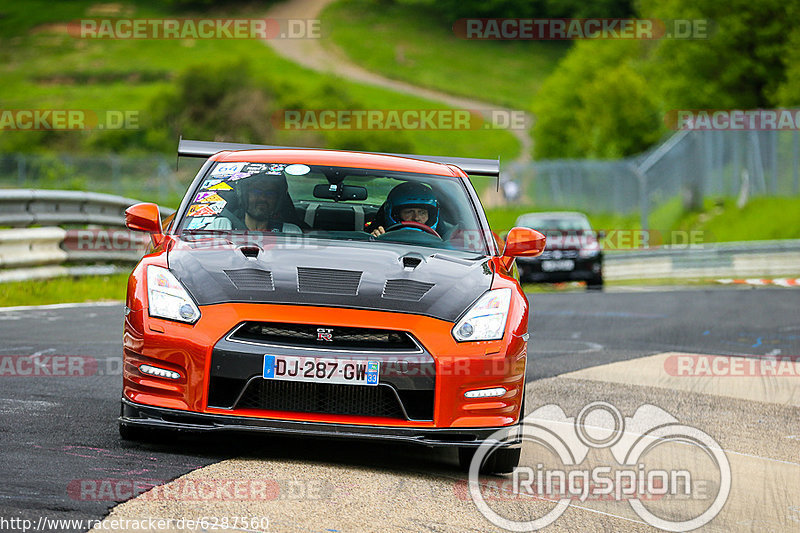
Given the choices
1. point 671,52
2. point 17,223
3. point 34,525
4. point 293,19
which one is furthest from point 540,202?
point 293,19

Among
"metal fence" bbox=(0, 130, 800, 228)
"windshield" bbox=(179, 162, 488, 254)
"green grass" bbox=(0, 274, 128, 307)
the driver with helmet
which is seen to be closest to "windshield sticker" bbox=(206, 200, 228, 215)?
"windshield" bbox=(179, 162, 488, 254)

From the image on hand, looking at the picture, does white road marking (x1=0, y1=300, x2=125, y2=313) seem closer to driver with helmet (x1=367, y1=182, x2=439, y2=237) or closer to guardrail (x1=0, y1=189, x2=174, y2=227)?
guardrail (x1=0, y1=189, x2=174, y2=227)

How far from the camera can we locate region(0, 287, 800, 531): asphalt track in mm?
4922

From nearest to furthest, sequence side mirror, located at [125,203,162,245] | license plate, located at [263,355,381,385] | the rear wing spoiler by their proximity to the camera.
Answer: license plate, located at [263,355,381,385], side mirror, located at [125,203,162,245], the rear wing spoiler

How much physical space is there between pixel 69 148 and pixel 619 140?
36358mm

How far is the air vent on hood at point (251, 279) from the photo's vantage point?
5.86 m

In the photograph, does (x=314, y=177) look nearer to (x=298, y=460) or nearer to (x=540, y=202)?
(x=298, y=460)

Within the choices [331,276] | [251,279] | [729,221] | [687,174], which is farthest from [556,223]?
[251,279]

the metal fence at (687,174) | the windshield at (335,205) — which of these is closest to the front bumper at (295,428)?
the windshield at (335,205)

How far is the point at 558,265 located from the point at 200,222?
16.7 metres

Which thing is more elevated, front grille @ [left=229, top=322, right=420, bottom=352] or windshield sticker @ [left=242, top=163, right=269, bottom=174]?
A: windshield sticker @ [left=242, top=163, right=269, bottom=174]

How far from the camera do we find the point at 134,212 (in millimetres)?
6742

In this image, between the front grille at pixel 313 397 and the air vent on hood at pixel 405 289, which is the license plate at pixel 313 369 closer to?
the front grille at pixel 313 397

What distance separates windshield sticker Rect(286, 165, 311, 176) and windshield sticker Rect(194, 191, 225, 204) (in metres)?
0.45
